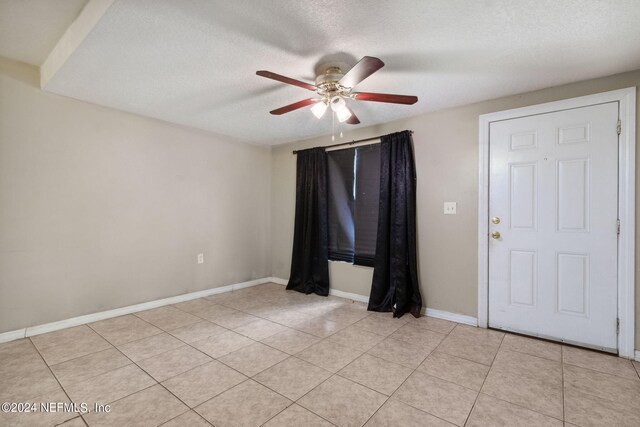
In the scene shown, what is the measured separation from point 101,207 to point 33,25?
164cm

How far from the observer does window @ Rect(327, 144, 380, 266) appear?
374cm

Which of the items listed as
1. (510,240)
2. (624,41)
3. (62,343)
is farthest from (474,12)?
(62,343)

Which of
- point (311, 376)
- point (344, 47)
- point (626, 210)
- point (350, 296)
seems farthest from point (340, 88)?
point (350, 296)

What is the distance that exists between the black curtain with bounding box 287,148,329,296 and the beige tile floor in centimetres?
114

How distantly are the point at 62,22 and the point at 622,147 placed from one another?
14.1 ft

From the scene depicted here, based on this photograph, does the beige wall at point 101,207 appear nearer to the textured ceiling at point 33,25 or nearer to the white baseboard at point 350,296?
the textured ceiling at point 33,25

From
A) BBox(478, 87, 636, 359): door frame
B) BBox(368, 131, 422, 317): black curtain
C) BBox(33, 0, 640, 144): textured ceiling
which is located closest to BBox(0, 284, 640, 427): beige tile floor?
BBox(478, 87, 636, 359): door frame

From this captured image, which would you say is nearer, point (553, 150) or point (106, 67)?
point (106, 67)

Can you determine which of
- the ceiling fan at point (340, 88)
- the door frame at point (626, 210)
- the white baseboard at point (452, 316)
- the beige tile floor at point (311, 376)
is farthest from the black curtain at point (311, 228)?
the door frame at point (626, 210)

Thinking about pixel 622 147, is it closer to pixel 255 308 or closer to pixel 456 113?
pixel 456 113

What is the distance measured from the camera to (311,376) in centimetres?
205

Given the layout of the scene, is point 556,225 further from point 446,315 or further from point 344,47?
point 344,47

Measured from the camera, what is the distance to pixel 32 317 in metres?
2.66

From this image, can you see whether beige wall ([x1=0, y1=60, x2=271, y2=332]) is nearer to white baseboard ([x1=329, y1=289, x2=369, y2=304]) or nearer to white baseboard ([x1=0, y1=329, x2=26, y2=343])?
white baseboard ([x1=0, y1=329, x2=26, y2=343])
